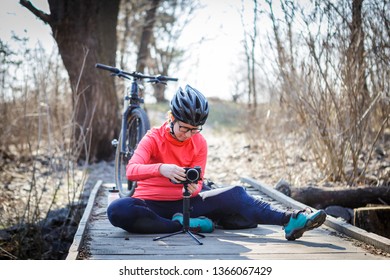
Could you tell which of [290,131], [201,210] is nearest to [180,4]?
[290,131]

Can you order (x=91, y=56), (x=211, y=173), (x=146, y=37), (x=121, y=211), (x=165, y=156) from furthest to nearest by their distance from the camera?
(x=146, y=37)
(x=91, y=56)
(x=211, y=173)
(x=165, y=156)
(x=121, y=211)

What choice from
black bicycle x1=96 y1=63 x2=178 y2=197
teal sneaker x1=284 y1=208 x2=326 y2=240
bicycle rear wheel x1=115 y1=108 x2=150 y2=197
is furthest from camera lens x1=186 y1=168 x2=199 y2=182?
black bicycle x1=96 y1=63 x2=178 y2=197

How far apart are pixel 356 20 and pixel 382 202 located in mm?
1495

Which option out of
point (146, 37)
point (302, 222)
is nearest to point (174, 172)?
point (302, 222)

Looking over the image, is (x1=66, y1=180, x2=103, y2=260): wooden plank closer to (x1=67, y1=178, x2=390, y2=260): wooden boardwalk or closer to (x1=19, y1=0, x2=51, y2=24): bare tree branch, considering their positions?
(x1=67, y1=178, x2=390, y2=260): wooden boardwalk

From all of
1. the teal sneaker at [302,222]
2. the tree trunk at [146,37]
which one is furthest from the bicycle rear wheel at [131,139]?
the tree trunk at [146,37]

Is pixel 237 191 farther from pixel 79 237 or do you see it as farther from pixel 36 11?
pixel 36 11

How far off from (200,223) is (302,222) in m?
0.56

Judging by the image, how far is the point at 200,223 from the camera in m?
2.92

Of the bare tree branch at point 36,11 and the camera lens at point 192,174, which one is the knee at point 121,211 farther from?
the bare tree branch at point 36,11

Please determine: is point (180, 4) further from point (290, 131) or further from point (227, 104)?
point (290, 131)

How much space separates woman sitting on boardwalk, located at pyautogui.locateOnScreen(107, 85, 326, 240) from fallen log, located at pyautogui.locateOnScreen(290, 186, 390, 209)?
4.58 ft

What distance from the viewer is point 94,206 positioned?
3.74m

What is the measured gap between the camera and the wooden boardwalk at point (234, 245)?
2.47 metres
